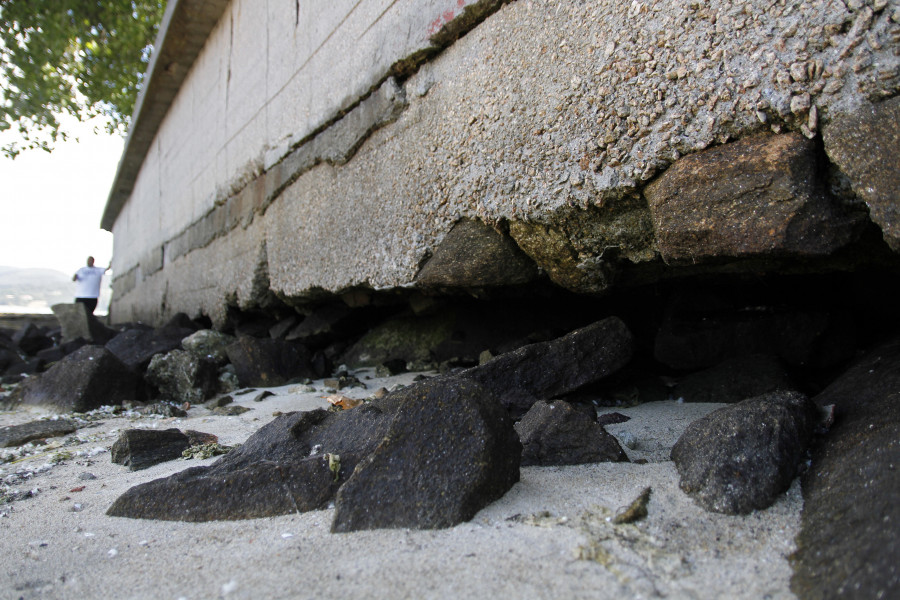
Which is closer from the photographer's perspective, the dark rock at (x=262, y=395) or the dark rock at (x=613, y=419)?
the dark rock at (x=613, y=419)

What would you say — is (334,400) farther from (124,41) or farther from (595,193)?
(124,41)

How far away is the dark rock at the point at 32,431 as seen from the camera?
2.32 meters

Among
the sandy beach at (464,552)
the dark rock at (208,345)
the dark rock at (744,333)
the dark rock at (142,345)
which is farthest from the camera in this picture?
the dark rock at (208,345)

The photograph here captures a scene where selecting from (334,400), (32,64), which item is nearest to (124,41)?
(32,64)

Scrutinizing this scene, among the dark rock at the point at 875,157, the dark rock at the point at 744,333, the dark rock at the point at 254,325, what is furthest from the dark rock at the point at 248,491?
the dark rock at the point at 254,325

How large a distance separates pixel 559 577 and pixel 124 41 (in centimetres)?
1234

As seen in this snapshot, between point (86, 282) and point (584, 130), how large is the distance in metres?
Result: 12.1

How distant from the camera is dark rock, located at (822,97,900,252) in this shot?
117 cm

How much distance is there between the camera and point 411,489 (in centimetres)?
121

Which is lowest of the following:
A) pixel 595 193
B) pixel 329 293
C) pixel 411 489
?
pixel 411 489

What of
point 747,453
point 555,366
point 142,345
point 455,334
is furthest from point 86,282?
A: point 747,453

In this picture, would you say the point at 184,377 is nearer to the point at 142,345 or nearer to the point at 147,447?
the point at 142,345

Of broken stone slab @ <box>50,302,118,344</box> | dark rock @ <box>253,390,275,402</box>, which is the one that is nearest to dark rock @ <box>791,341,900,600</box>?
dark rock @ <box>253,390,275,402</box>

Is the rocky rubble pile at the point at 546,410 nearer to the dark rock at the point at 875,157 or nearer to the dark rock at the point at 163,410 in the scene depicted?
the dark rock at the point at 163,410
